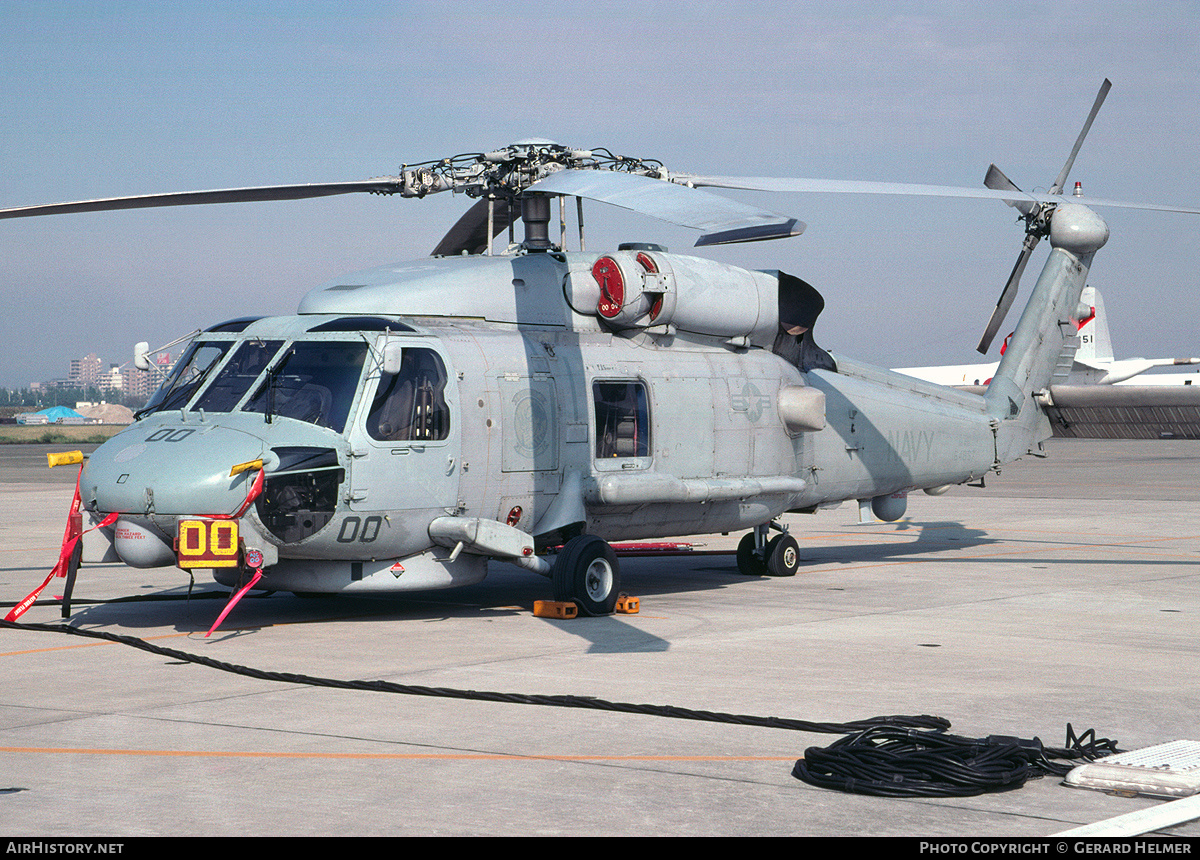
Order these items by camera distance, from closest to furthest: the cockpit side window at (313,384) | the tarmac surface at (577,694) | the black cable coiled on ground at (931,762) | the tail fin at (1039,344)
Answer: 1. the tarmac surface at (577,694)
2. the black cable coiled on ground at (931,762)
3. the cockpit side window at (313,384)
4. the tail fin at (1039,344)

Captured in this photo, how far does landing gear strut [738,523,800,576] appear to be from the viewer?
658 inches

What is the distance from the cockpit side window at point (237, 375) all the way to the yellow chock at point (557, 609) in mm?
3485

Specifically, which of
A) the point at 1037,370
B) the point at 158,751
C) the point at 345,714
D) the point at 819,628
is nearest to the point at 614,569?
the point at 819,628

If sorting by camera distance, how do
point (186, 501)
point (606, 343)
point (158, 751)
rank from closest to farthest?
1. point (158, 751)
2. point (186, 501)
3. point (606, 343)

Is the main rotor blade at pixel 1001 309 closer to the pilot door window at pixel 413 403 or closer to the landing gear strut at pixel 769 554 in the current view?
the landing gear strut at pixel 769 554

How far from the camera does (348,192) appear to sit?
1338 centimetres

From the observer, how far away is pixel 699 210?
903 centimetres

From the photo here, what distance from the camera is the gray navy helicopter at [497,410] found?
11258 millimetres

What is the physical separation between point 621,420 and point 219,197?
4615mm

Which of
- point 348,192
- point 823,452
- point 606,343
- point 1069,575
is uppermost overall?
point 348,192

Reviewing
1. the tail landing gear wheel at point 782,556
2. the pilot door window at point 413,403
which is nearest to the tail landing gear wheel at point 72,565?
the pilot door window at point 413,403

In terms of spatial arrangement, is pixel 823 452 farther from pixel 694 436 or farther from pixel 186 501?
pixel 186 501
